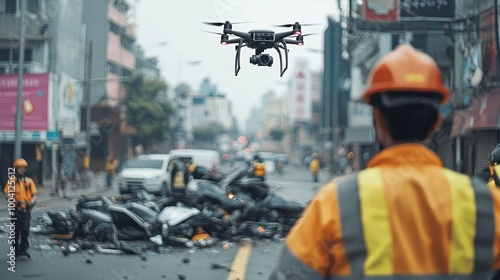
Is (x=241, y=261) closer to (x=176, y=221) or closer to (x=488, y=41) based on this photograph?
(x=176, y=221)

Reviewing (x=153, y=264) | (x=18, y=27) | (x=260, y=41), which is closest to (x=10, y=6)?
(x=18, y=27)

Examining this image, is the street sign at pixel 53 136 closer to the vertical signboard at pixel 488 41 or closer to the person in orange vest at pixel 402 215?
the vertical signboard at pixel 488 41

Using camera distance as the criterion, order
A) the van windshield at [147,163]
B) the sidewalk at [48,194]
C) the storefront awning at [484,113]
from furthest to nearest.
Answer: the van windshield at [147,163], the storefront awning at [484,113], the sidewalk at [48,194]

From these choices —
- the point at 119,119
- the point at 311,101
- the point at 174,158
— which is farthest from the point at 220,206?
the point at 311,101

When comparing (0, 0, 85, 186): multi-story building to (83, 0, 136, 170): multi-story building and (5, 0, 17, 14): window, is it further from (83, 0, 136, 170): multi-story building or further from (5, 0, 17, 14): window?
(83, 0, 136, 170): multi-story building

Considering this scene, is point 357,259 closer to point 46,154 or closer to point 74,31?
point 46,154

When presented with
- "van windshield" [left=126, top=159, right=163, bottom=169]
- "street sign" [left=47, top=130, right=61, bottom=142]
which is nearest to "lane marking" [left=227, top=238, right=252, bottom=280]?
"van windshield" [left=126, top=159, right=163, bottom=169]

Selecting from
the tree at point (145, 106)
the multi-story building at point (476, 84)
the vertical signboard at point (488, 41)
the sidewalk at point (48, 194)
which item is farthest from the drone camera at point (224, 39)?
the tree at point (145, 106)
